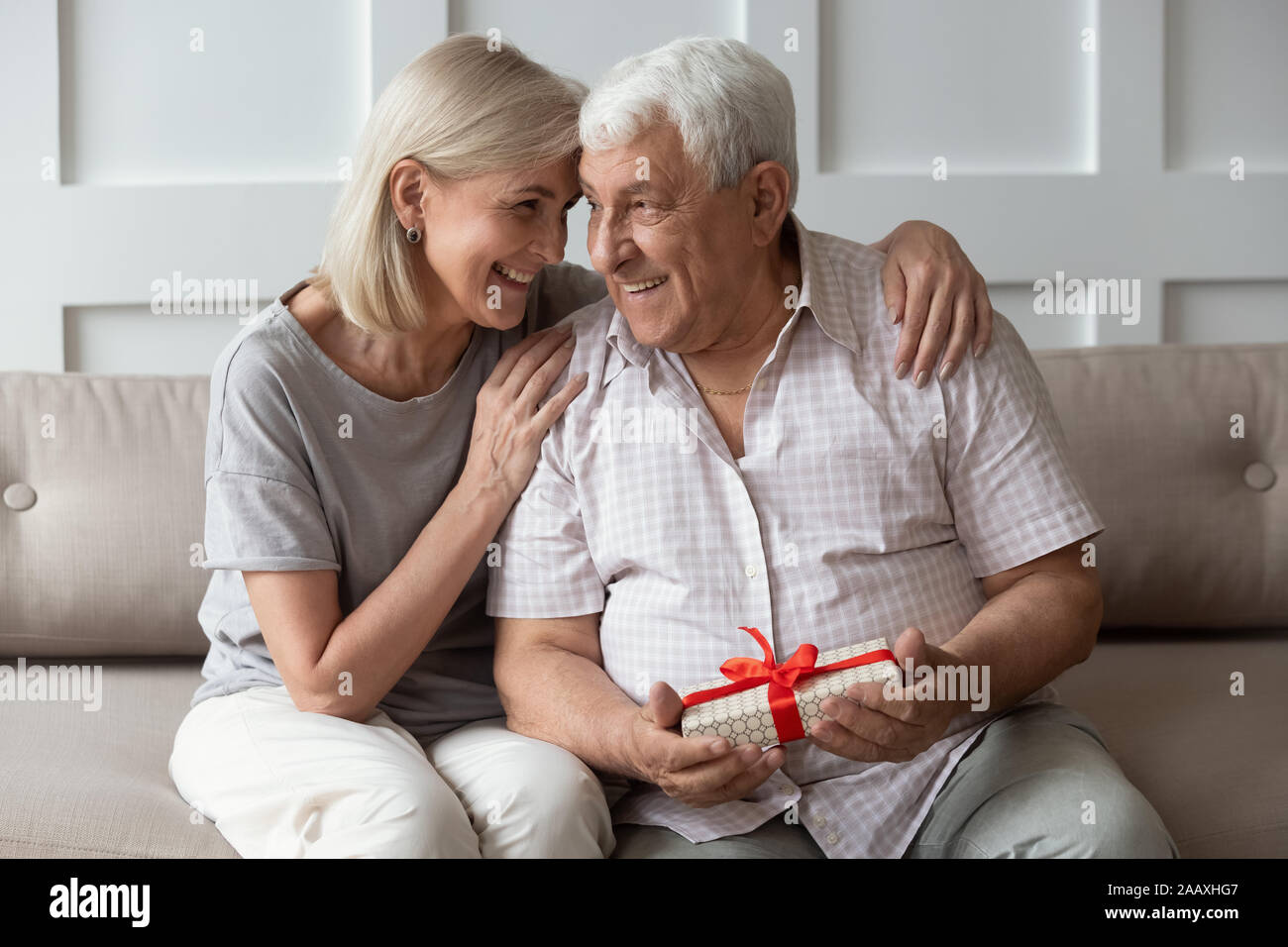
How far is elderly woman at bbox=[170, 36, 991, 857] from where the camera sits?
4.32ft

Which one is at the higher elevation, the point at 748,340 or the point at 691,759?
the point at 748,340

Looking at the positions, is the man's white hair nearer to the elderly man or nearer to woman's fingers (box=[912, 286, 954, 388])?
the elderly man

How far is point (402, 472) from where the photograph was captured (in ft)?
4.93

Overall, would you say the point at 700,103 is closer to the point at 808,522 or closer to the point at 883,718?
the point at 808,522

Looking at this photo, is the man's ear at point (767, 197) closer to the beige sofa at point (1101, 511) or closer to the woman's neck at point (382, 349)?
the woman's neck at point (382, 349)

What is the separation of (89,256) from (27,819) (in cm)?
122

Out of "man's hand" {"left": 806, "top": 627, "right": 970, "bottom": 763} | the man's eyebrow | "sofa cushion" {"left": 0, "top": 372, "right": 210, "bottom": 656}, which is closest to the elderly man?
the man's eyebrow

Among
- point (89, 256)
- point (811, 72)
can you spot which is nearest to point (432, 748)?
point (89, 256)

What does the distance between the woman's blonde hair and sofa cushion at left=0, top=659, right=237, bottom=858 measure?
640mm

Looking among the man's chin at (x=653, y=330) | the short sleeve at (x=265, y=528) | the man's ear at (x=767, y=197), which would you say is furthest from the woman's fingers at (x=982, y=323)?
the short sleeve at (x=265, y=528)

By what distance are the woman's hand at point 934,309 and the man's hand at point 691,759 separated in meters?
0.51

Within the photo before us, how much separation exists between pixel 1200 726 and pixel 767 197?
95 cm

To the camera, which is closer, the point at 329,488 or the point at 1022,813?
the point at 1022,813

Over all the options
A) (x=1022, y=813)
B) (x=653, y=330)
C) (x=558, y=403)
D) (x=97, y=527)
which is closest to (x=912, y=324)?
(x=653, y=330)
